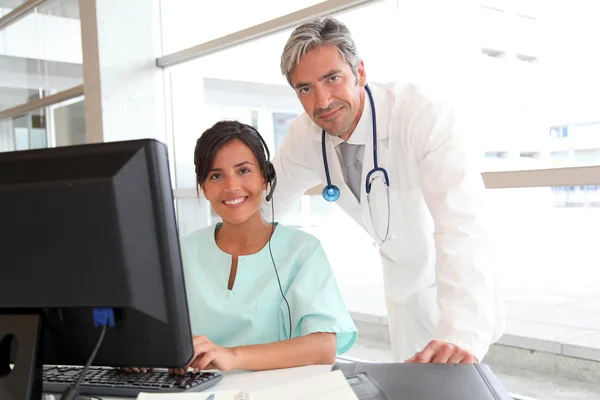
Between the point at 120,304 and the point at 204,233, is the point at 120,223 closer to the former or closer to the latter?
the point at 120,304

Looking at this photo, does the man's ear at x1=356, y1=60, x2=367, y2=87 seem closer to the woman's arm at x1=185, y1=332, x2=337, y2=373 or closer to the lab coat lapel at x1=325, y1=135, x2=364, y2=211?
the lab coat lapel at x1=325, y1=135, x2=364, y2=211

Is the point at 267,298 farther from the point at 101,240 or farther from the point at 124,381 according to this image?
the point at 101,240

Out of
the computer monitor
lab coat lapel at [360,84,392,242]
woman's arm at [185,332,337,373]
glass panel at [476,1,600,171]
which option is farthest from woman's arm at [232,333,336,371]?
glass panel at [476,1,600,171]

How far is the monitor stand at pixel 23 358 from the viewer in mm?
844

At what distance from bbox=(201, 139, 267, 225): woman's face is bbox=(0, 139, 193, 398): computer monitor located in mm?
696

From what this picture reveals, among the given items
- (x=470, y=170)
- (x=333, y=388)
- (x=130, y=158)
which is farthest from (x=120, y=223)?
(x=470, y=170)

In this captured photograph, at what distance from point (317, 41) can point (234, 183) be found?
0.42 m

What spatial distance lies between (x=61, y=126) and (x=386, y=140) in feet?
12.2

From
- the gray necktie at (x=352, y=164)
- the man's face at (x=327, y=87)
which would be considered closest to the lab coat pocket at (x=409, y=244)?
the gray necktie at (x=352, y=164)

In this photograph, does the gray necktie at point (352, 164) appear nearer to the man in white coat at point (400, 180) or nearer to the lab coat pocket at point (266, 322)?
the man in white coat at point (400, 180)

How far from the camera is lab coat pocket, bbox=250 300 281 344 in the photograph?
1.41 m

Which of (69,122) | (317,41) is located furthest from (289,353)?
(69,122)

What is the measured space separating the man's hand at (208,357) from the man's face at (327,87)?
0.72 m

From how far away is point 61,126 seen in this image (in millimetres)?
4879
